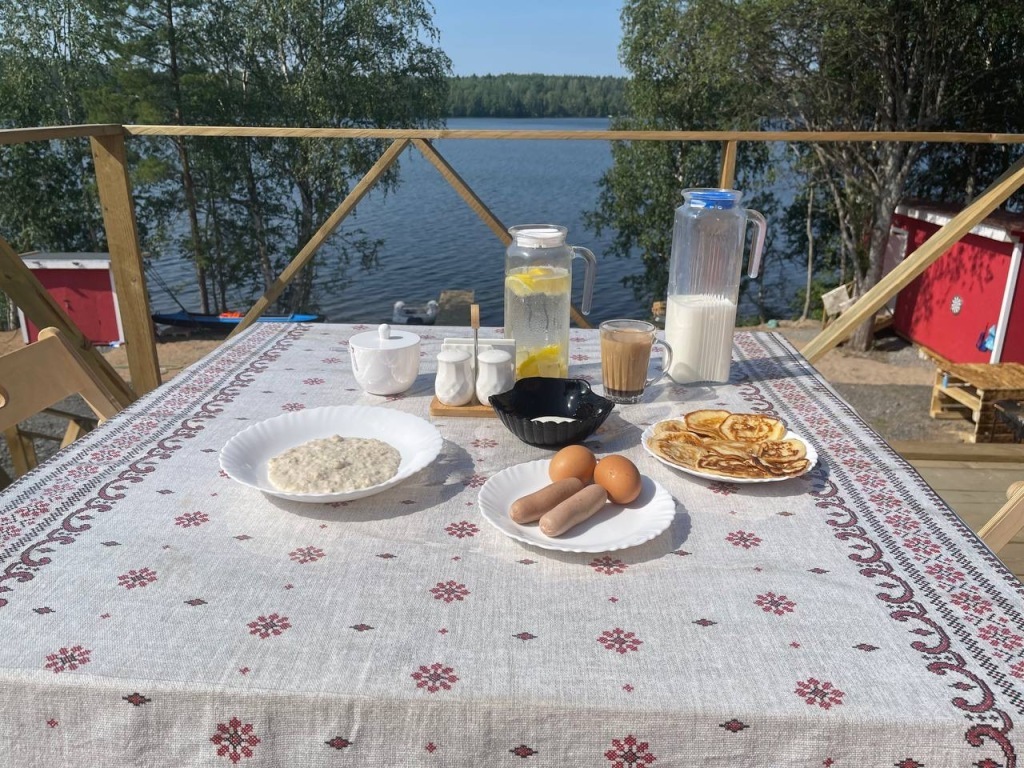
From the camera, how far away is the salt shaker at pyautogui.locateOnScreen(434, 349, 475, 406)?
1.37 metres

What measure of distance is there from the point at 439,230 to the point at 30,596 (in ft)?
77.7

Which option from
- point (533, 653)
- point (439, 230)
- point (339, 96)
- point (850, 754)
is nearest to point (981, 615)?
point (850, 754)

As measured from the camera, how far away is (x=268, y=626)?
2.53ft

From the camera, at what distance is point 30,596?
0.81 metres

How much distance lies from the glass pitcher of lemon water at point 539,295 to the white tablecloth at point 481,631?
0.44m

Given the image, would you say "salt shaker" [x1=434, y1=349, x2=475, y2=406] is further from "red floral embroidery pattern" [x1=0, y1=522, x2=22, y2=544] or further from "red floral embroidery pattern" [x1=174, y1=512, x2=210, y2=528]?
"red floral embroidery pattern" [x1=0, y1=522, x2=22, y2=544]

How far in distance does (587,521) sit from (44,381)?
1053 mm

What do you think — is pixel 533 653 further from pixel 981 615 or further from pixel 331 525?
pixel 981 615

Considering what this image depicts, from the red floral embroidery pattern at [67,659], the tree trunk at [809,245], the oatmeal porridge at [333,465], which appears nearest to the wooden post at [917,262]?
the oatmeal porridge at [333,465]

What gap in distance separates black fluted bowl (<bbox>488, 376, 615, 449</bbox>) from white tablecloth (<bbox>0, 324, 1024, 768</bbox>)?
0.59 feet

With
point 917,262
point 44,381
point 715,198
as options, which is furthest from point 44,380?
point 917,262

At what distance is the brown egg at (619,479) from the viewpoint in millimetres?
1014

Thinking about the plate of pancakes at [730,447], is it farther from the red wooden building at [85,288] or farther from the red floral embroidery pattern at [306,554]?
the red wooden building at [85,288]

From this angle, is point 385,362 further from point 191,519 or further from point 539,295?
point 191,519
